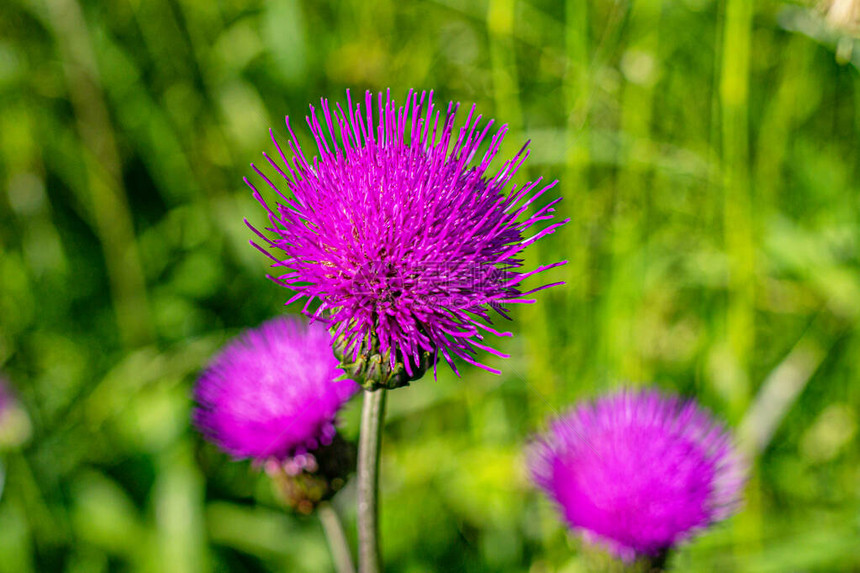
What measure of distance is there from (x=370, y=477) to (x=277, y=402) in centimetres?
44

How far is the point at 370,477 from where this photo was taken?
3.43ft

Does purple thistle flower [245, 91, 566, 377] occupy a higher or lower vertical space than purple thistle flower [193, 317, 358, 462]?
higher

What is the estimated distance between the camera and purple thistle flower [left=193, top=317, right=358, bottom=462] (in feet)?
4.62

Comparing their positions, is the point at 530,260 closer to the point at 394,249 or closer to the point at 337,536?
the point at 337,536

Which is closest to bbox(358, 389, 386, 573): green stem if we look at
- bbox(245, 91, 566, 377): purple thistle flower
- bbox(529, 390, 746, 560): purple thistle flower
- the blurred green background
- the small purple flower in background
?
bbox(245, 91, 566, 377): purple thistle flower

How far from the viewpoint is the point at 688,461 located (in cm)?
140

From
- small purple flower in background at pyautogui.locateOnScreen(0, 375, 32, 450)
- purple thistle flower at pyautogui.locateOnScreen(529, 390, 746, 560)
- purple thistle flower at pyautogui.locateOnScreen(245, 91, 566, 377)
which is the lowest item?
small purple flower in background at pyautogui.locateOnScreen(0, 375, 32, 450)

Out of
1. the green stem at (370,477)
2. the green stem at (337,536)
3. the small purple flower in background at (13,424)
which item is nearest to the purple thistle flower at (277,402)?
the green stem at (337,536)

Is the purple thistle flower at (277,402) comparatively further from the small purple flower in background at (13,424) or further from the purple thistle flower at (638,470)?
the small purple flower in background at (13,424)

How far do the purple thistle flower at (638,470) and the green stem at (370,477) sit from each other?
1.50 ft

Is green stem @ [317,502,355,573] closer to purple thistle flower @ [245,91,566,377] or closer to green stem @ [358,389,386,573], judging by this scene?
green stem @ [358,389,386,573]

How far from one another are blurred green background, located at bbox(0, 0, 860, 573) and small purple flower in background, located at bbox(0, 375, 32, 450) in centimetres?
5

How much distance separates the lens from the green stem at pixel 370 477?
0.99 metres

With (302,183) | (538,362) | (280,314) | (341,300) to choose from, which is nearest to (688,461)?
(538,362)
